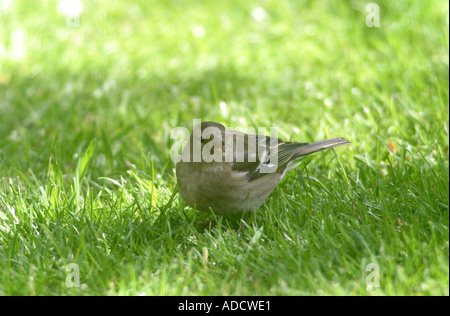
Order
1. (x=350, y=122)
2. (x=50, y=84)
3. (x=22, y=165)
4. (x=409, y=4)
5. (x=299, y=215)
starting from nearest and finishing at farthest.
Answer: (x=299, y=215)
(x=22, y=165)
(x=350, y=122)
(x=50, y=84)
(x=409, y=4)

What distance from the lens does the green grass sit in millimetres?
2869

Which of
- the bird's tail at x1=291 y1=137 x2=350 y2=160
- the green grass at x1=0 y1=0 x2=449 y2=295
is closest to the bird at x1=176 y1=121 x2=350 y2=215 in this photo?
the green grass at x1=0 y1=0 x2=449 y2=295

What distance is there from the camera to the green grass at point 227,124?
2.87 metres

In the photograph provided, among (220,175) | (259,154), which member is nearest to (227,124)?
(259,154)

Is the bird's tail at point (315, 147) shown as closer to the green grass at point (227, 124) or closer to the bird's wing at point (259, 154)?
the bird's wing at point (259, 154)

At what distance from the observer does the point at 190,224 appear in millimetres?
3383

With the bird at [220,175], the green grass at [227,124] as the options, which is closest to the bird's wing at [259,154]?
the bird at [220,175]

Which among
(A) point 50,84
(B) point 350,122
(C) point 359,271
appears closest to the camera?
(C) point 359,271

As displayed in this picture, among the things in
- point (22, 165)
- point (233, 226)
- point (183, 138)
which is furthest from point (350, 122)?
point (22, 165)

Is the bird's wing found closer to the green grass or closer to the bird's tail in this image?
the bird's tail

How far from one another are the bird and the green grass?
0.11 meters

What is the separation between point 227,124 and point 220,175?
1456 millimetres

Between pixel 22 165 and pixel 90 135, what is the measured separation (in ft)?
1.98
